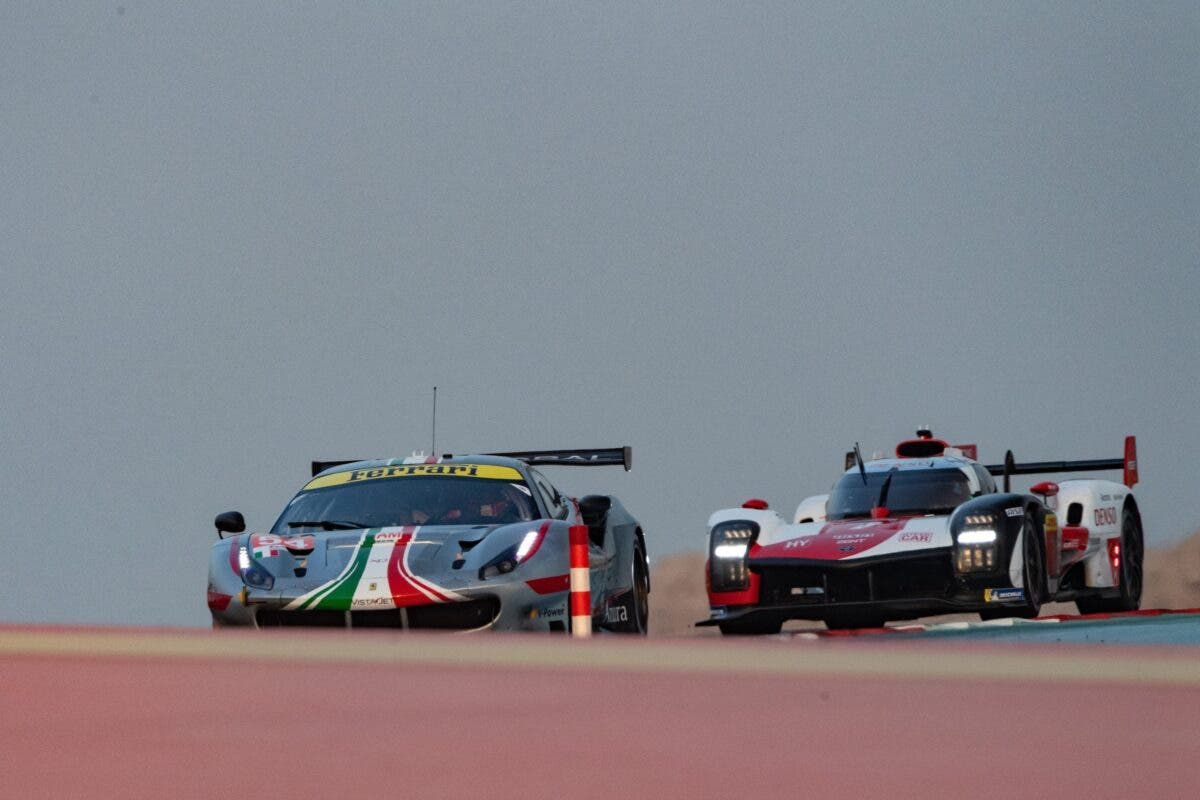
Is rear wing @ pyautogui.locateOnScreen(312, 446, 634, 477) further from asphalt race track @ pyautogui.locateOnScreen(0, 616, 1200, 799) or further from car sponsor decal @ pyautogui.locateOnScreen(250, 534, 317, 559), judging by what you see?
asphalt race track @ pyautogui.locateOnScreen(0, 616, 1200, 799)

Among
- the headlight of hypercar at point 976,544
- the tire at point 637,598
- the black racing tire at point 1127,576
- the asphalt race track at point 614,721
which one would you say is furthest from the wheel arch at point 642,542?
the asphalt race track at point 614,721

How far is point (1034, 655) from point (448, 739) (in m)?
1.10

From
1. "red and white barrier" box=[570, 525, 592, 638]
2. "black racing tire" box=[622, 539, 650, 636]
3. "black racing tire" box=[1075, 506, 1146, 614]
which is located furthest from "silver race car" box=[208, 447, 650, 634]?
"black racing tire" box=[1075, 506, 1146, 614]

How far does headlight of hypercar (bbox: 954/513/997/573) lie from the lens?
1202cm

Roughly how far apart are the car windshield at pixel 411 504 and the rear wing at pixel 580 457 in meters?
1.90

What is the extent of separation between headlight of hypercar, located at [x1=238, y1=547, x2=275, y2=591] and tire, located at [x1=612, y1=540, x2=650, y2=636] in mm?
2640

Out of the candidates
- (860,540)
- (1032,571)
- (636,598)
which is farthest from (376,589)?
(1032,571)

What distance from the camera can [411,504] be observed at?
10.6 meters

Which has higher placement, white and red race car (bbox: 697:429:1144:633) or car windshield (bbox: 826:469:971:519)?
car windshield (bbox: 826:469:971:519)

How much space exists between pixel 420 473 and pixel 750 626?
11.5ft

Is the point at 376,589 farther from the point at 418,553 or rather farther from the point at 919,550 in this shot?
the point at 919,550

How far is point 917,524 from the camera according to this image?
41.6 ft

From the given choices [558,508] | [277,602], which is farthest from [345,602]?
[558,508]

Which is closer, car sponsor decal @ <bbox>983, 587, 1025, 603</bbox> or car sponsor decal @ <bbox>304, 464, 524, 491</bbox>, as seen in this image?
car sponsor decal @ <bbox>304, 464, 524, 491</bbox>
